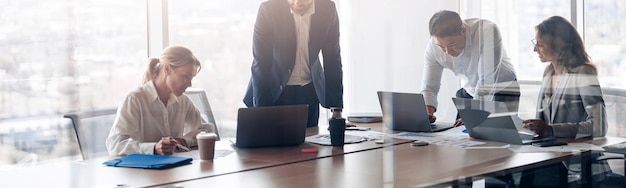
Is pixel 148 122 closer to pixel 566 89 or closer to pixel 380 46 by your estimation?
pixel 566 89

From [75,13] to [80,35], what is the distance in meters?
0.11

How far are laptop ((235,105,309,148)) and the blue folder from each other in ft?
0.94

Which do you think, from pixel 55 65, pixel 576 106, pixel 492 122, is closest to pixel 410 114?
pixel 492 122

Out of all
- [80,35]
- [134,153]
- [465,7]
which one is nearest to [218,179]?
[134,153]

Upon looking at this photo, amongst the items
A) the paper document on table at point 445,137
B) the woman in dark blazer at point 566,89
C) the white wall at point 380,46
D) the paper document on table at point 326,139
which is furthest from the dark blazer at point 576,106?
the white wall at point 380,46

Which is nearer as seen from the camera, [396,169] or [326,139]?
[396,169]

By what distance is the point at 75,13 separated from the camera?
11.6ft

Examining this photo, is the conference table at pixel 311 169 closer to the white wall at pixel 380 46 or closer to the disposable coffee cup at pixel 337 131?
the disposable coffee cup at pixel 337 131

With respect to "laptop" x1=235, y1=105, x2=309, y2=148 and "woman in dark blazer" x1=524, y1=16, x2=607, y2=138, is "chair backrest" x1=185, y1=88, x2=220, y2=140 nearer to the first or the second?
"laptop" x1=235, y1=105, x2=309, y2=148

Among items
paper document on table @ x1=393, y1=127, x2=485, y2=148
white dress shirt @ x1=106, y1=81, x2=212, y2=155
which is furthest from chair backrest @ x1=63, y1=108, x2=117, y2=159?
paper document on table @ x1=393, y1=127, x2=485, y2=148

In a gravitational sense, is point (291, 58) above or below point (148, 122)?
above

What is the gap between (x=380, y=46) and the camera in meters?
4.27

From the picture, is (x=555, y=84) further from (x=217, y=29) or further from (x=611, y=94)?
(x=217, y=29)

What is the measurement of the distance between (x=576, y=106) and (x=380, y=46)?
1928mm
